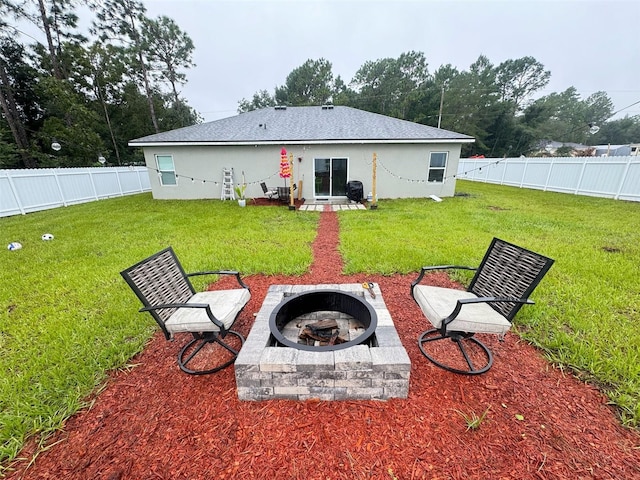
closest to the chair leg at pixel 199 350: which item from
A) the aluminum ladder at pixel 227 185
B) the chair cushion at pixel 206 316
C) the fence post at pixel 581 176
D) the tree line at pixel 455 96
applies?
the chair cushion at pixel 206 316

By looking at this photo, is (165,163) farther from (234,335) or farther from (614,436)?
(614,436)

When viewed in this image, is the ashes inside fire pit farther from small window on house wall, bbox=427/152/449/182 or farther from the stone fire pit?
small window on house wall, bbox=427/152/449/182

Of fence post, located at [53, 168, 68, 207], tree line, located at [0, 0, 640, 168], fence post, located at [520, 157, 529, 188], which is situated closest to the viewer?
fence post, located at [53, 168, 68, 207]

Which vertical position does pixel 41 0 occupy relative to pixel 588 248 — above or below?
above

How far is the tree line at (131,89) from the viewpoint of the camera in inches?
597

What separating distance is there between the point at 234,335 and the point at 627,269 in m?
5.85

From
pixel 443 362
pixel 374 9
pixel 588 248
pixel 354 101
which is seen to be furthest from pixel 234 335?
pixel 354 101

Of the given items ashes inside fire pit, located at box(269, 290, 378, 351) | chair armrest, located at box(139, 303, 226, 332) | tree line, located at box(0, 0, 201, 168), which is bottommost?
ashes inside fire pit, located at box(269, 290, 378, 351)

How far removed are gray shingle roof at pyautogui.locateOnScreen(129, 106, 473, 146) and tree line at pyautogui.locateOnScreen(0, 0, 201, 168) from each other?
7.92 meters

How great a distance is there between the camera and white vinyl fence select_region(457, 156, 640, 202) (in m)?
9.01

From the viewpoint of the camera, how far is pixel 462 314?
220cm

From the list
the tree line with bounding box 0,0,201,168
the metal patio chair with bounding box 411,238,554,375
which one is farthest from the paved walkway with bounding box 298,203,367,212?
the tree line with bounding box 0,0,201,168

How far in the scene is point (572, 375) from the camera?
7.07ft

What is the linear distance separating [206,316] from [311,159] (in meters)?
9.26
